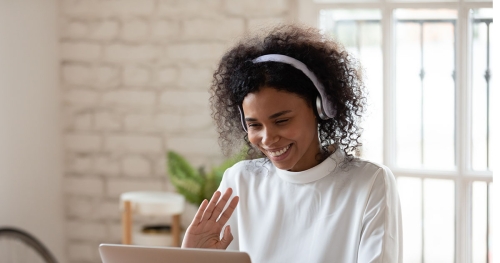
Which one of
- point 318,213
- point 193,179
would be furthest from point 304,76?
point 193,179

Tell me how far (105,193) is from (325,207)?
7.86 ft

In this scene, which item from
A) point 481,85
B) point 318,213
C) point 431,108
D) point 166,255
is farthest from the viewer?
point 431,108

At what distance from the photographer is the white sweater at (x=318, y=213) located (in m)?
1.60

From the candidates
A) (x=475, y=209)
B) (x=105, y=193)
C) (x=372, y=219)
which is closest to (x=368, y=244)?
(x=372, y=219)

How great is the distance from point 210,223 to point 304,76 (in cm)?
47

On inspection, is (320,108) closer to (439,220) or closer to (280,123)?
(280,123)

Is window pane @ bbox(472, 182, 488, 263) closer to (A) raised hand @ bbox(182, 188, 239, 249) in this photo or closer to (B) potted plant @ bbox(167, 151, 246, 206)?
(B) potted plant @ bbox(167, 151, 246, 206)

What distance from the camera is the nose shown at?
162 centimetres

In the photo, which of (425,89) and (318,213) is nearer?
(318,213)

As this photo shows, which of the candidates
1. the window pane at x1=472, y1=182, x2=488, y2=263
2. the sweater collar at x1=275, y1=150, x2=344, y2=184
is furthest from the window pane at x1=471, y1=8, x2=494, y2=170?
the sweater collar at x1=275, y1=150, x2=344, y2=184

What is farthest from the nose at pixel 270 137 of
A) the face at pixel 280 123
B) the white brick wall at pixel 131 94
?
the white brick wall at pixel 131 94

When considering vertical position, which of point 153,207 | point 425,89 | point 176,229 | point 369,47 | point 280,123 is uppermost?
point 369,47

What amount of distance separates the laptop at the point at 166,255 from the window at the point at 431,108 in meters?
1.75

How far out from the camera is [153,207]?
3242 mm
